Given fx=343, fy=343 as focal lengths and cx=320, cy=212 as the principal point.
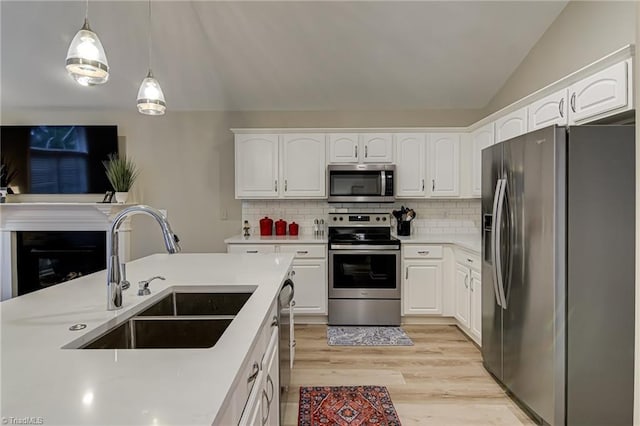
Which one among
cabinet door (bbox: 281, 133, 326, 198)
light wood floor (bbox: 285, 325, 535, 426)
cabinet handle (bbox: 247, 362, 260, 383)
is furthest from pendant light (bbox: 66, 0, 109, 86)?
cabinet door (bbox: 281, 133, 326, 198)

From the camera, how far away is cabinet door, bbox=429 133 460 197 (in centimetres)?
384

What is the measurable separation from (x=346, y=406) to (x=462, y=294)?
1.72 meters

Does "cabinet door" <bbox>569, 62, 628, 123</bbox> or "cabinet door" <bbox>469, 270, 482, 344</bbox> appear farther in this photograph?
"cabinet door" <bbox>469, 270, 482, 344</bbox>

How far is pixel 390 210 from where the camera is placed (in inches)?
163

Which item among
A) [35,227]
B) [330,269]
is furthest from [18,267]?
[330,269]

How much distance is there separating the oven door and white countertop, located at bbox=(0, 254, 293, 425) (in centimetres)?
223

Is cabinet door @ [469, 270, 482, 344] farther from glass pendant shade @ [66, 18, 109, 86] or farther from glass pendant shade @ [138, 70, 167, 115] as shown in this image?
glass pendant shade @ [66, 18, 109, 86]

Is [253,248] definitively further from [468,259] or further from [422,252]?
[468,259]

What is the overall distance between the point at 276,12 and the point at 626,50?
248 cm

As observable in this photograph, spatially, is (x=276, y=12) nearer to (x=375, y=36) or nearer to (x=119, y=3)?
(x=375, y=36)

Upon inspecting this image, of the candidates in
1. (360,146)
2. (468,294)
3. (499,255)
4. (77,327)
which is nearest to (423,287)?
(468,294)

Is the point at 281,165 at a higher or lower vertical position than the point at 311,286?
higher

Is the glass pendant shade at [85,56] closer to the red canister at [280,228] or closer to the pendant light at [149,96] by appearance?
the pendant light at [149,96]

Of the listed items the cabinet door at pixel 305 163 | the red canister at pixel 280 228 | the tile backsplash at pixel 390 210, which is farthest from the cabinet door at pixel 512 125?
the red canister at pixel 280 228
